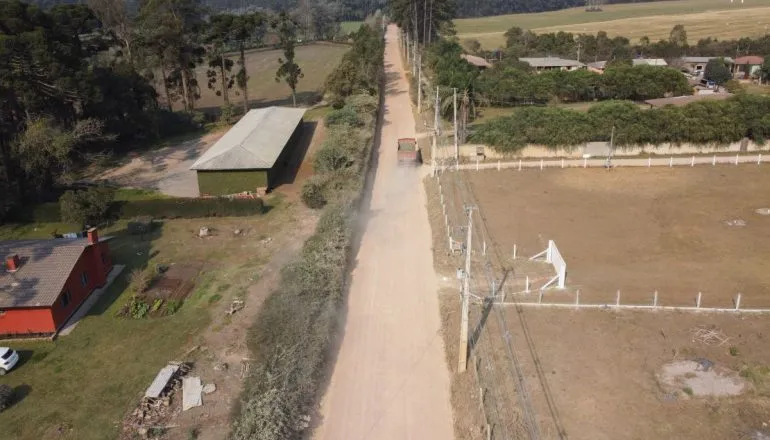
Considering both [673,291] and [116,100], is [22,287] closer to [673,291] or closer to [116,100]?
[673,291]

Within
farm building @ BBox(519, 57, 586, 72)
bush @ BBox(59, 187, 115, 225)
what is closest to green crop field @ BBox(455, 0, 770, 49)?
farm building @ BBox(519, 57, 586, 72)

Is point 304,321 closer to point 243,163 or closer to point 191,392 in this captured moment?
point 191,392

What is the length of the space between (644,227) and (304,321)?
18732mm

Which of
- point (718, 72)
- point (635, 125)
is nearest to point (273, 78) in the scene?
point (635, 125)

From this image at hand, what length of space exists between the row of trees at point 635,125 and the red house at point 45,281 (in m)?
28.7

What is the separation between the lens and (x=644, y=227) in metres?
29.9

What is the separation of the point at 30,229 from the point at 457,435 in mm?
27430

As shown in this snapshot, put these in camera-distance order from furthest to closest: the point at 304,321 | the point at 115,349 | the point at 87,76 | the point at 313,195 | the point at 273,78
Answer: the point at 273,78
the point at 87,76
the point at 313,195
the point at 115,349
the point at 304,321

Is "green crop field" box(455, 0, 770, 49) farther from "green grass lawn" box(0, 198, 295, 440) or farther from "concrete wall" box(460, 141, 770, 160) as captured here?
"green grass lawn" box(0, 198, 295, 440)

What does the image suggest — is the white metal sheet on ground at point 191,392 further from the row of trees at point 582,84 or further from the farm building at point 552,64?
the farm building at point 552,64

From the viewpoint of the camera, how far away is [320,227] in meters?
28.1

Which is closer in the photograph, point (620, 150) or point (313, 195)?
point (313, 195)

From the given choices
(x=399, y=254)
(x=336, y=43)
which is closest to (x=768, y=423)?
(x=399, y=254)

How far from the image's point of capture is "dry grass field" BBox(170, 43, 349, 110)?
7100 cm
